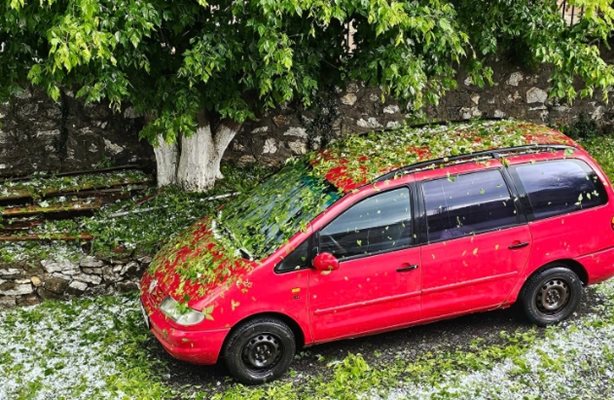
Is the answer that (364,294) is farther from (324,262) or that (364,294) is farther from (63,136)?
(63,136)

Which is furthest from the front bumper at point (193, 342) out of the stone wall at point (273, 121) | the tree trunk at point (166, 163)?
the stone wall at point (273, 121)

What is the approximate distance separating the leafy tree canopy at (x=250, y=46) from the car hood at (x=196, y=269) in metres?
1.25

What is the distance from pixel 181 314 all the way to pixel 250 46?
8.32 ft

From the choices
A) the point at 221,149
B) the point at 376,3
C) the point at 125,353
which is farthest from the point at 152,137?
the point at 376,3

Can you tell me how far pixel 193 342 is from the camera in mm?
5316

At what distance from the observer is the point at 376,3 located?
5832 mm

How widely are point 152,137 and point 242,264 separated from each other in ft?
7.98

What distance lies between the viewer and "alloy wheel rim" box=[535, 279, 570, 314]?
20.2 ft

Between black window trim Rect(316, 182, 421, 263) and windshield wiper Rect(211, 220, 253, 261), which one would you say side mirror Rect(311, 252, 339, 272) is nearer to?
black window trim Rect(316, 182, 421, 263)

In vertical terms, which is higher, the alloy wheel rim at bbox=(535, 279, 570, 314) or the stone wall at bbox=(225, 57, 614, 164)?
the stone wall at bbox=(225, 57, 614, 164)

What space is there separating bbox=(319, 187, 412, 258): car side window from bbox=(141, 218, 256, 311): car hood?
28.2 inches

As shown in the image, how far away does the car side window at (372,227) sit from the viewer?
5.55 meters

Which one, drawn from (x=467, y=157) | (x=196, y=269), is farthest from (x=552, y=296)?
(x=196, y=269)

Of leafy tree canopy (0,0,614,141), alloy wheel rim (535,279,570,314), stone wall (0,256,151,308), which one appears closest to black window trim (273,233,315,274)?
leafy tree canopy (0,0,614,141)
